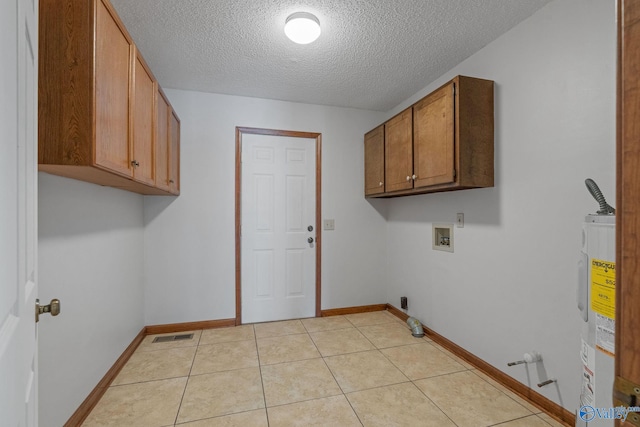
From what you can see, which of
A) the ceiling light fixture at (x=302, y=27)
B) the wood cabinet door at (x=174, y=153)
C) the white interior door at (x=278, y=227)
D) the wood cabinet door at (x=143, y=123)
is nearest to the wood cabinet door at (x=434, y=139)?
Result: the ceiling light fixture at (x=302, y=27)

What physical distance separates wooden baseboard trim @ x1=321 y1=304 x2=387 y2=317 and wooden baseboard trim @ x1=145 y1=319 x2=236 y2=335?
1044mm

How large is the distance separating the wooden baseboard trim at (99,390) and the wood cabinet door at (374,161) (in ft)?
8.88

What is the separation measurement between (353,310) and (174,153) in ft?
8.44

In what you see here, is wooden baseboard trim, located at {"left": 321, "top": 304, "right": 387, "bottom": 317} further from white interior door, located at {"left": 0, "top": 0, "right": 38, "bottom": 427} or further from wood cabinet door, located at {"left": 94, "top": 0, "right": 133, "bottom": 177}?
white interior door, located at {"left": 0, "top": 0, "right": 38, "bottom": 427}

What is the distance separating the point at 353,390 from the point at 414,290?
137cm

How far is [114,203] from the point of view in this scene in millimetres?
2117

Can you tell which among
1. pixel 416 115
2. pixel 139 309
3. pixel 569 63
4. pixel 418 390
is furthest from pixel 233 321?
pixel 569 63

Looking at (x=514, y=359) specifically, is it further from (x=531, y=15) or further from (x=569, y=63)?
(x=531, y=15)

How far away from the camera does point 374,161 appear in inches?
124

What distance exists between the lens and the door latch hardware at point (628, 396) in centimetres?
47

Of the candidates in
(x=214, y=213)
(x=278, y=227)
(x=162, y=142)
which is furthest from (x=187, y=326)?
(x=162, y=142)

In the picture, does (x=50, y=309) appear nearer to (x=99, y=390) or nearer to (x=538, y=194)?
(x=99, y=390)

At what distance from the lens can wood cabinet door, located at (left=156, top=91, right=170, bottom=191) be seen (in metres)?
2.12

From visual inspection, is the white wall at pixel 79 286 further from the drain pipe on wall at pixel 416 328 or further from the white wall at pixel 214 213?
the drain pipe on wall at pixel 416 328
